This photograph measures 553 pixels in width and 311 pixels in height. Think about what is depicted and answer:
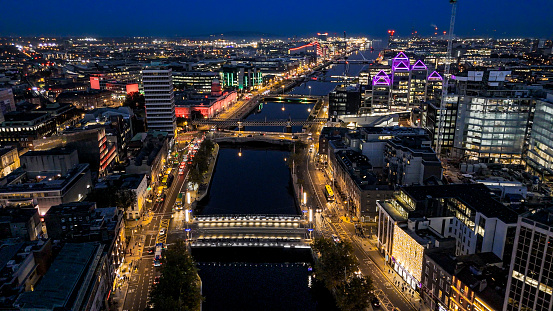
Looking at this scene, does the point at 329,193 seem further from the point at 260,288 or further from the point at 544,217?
the point at 544,217

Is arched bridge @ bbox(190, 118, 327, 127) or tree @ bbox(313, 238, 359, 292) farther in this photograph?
arched bridge @ bbox(190, 118, 327, 127)

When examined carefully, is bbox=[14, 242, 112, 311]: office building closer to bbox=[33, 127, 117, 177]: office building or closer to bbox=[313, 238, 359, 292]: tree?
bbox=[313, 238, 359, 292]: tree

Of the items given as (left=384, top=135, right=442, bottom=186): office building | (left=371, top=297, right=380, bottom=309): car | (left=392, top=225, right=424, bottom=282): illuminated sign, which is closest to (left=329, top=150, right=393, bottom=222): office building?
(left=384, top=135, right=442, bottom=186): office building

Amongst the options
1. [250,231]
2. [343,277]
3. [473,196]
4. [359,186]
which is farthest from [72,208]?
[473,196]

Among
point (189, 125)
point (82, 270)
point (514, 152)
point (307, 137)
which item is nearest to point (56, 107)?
point (189, 125)

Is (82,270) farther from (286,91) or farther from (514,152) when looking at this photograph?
(286,91)

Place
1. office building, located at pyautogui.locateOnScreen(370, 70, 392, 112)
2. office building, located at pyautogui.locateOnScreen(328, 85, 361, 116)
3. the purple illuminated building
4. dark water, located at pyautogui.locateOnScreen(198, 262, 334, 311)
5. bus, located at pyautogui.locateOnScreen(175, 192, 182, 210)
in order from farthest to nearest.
Result: office building, located at pyautogui.locateOnScreen(370, 70, 392, 112)
the purple illuminated building
office building, located at pyautogui.locateOnScreen(328, 85, 361, 116)
bus, located at pyautogui.locateOnScreen(175, 192, 182, 210)
dark water, located at pyautogui.locateOnScreen(198, 262, 334, 311)
